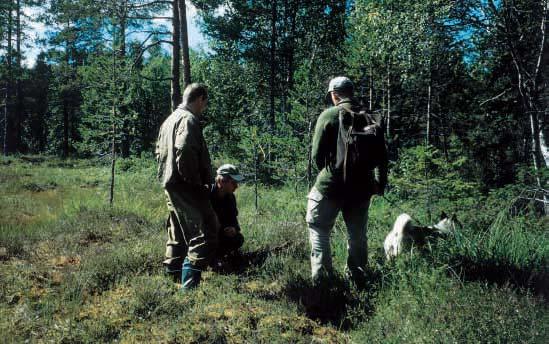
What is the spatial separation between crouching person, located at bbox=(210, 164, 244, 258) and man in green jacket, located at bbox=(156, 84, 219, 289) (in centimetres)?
57

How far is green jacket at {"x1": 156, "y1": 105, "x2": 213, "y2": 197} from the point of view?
357 centimetres

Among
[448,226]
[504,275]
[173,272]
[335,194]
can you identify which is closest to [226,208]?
[173,272]

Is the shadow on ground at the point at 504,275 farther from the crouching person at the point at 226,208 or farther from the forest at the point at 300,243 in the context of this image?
the crouching person at the point at 226,208

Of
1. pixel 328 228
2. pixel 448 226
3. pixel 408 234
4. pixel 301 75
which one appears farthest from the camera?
pixel 301 75

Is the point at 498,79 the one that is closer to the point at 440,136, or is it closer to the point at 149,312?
the point at 440,136

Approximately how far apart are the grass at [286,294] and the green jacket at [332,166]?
87 centimetres

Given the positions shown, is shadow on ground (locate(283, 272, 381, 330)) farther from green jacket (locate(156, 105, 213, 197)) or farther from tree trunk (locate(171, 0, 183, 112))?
tree trunk (locate(171, 0, 183, 112))

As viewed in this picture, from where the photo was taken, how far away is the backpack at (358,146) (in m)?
3.26

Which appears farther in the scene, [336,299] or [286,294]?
[286,294]

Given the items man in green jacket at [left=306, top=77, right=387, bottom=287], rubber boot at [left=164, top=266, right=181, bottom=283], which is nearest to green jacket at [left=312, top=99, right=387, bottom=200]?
man in green jacket at [left=306, top=77, right=387, bottom=287]

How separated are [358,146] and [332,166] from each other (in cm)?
35

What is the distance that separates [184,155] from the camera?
140 inches

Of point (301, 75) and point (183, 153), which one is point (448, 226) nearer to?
point (183, 153)

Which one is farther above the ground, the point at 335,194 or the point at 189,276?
the point at 335,194
